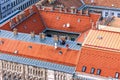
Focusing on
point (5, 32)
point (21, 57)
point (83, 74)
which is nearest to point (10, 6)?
point (5, 32)

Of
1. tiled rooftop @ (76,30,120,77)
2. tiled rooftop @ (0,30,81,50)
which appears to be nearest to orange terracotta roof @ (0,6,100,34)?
tiled rooftop @ (0,30,81,50)

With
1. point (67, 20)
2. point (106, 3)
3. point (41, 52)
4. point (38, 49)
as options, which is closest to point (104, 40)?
point (41, 52)

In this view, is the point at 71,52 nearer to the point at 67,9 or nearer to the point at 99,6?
the point at 67,9

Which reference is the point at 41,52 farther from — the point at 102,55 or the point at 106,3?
the point at 106,3

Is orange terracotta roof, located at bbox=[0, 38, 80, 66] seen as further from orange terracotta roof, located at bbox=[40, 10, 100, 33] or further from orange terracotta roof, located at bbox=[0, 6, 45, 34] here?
orange terracotta roof, located at bbox=[40, 10, 100, 33]

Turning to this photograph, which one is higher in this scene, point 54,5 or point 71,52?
point 54,5

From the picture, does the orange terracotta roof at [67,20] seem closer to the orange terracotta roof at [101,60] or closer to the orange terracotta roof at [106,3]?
the orange terracotta roof at [106,3]
